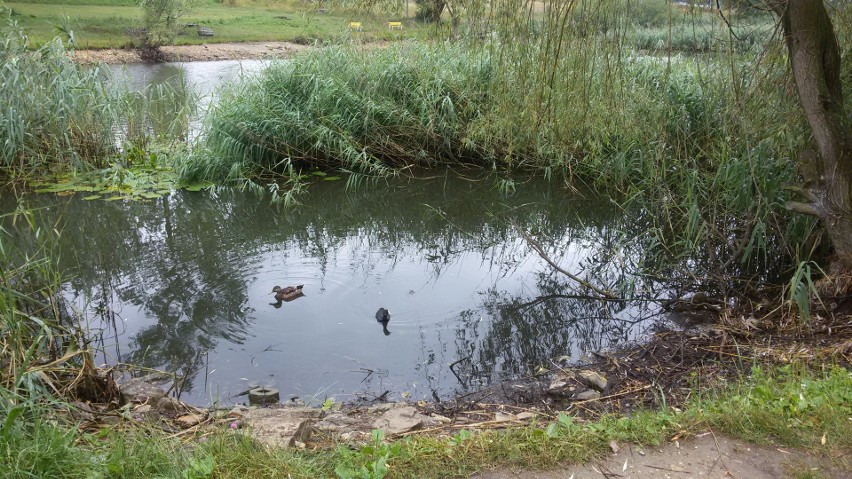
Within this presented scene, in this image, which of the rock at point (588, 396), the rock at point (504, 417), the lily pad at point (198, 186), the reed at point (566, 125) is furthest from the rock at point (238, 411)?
the lily pad at point (198, 186)

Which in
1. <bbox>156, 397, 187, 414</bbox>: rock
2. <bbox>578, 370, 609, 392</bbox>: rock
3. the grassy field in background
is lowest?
<bbox>578, 370, 609, 392</bbox>: rock

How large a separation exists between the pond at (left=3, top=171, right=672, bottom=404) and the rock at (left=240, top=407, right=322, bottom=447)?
330mm

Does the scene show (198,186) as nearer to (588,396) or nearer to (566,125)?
(566,125)

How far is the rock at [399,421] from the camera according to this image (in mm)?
3242

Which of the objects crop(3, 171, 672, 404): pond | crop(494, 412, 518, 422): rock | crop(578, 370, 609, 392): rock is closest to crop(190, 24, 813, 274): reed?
crop(3, 171, 672, 404): pond

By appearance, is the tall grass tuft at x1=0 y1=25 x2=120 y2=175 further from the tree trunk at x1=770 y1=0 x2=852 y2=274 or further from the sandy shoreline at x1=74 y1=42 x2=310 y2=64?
the sandy shoreline at x1=74 y1=42 x2=310 y2=64

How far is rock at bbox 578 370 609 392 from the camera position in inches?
151

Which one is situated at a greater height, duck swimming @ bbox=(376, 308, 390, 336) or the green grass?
the green grass

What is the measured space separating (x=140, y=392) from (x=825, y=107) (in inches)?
166

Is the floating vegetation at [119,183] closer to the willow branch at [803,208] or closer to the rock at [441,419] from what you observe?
the rock at [441,419]

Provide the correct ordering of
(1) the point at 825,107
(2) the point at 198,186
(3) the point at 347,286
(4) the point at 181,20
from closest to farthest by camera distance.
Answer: (1) the point at 825,107, (3) the point at 347,286, (2) the point at 198,186, (4) the point at 181,20

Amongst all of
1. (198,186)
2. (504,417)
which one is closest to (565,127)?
(504,417)

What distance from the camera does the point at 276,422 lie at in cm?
326

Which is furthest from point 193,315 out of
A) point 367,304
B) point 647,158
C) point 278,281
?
point 647,158
